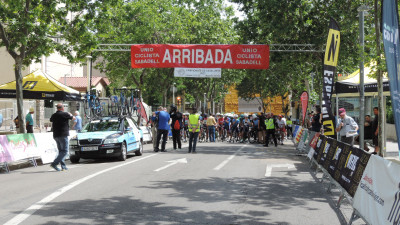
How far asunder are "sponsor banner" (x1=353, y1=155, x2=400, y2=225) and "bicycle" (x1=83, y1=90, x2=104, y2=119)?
1762cm

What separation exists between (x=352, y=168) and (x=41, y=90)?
1545 centimetres

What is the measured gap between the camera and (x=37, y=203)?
803 centimetres

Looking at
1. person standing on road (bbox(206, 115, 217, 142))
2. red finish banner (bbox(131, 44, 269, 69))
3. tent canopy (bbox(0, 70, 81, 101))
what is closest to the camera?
tent canopy (bbox(0, 70, 81, 101))

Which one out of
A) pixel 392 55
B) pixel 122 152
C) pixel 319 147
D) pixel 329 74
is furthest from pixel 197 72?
pixel 392 55

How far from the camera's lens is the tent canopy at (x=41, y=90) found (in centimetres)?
2009

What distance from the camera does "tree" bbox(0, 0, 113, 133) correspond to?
1539 cm

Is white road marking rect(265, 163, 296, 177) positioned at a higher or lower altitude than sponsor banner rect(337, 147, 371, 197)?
lower

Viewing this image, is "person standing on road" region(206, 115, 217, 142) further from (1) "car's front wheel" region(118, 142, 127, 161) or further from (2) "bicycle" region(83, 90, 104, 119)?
(1) "car's front wheel" region(118, 142, 127, 161)

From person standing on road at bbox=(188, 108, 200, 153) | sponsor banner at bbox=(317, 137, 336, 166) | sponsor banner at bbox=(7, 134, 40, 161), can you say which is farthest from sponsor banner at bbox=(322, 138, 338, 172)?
sponsor banner at bbox=(7, 134, 40, 161)

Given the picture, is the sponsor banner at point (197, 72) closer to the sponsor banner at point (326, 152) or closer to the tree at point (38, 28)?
the tree at point (38, 28)

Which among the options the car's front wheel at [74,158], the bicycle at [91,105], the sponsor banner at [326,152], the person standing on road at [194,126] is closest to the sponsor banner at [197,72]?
the bicycle at [91,105]

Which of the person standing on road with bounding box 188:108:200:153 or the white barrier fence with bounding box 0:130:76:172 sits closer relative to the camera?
the white barrier fence with bounding box 0:130:76:172

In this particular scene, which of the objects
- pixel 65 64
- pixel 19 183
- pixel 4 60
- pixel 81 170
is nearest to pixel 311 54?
pixel 81 170

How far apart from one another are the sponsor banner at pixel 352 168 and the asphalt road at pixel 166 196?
0.45 m
